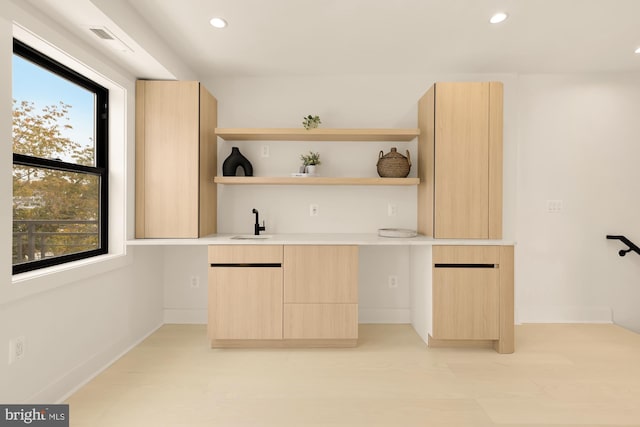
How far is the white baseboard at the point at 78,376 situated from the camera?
1919 mm

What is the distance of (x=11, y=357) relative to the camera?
1.70 metres

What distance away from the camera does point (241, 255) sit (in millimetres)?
2744

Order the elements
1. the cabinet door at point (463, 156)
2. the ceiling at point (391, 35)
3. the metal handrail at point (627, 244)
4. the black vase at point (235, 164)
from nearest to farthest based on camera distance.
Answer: the ceiling at point (391, 35) < the cabinet door at point (463, 156) < the black vase at point (235, 164) < the metal handrail at point (627, 244)

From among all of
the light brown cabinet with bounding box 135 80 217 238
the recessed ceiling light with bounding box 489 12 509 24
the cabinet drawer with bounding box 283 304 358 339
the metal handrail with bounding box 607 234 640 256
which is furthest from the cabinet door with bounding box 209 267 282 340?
the metal handrail with bounding box 607 234 640 256

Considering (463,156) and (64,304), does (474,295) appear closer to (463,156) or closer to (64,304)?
(463,156)

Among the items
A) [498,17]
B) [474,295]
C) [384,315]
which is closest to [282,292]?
[384,315]

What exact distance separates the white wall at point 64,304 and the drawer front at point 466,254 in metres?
2.49

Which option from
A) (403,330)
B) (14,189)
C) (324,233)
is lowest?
(403,330)

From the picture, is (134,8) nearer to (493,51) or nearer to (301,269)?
(301,269)

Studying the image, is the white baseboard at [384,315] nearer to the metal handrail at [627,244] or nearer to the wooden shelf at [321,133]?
the wooden shelf at [321,133]

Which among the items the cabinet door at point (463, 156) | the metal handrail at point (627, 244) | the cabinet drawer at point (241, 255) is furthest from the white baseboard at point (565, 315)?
the cabinet drawer at point (241, 255)

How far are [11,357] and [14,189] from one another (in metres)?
0.87

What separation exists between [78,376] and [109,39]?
2.16 metres

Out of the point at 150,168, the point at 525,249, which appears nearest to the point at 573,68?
the point at 525,249
